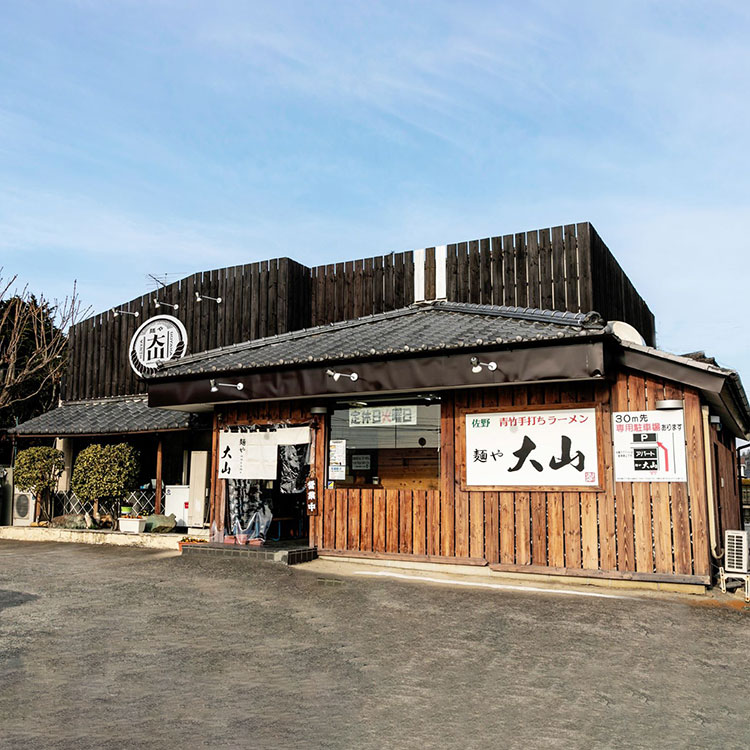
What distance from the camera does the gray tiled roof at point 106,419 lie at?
14852mm

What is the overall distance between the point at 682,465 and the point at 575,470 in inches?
51.4

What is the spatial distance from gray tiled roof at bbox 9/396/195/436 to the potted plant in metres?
0.48

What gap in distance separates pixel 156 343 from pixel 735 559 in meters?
13.8

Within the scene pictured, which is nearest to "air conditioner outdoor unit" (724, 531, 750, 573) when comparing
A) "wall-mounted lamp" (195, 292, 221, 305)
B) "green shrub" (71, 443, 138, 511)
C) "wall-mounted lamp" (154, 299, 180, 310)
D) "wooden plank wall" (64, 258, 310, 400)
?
"wooden plank wall" (64, 258, 310, 400)

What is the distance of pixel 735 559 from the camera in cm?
879

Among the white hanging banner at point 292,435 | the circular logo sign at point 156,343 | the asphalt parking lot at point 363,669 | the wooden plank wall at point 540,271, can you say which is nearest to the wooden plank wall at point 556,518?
the asphalt parking lot at point 363,669

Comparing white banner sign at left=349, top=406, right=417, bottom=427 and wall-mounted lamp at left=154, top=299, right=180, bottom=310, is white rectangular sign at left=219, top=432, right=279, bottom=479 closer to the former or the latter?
white banner sign at left=349, top=406, right=417, bottom=427

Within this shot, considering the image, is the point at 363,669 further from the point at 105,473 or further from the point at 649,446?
the point at 105,473

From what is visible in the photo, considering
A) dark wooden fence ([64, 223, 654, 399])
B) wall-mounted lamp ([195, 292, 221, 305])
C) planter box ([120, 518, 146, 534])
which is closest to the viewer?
dark wooden fence ([64, 223, 654, 399])

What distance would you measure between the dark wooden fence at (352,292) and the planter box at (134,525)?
445cm

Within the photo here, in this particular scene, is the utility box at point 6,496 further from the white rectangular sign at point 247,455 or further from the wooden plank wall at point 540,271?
the wooden plank wall at point 540,271

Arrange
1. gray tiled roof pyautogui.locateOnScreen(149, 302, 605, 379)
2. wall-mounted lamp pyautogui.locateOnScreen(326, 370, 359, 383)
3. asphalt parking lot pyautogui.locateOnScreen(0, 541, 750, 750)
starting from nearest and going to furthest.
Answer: asphalt parking lot pyautogui.locateOnScreen(0, 541, 750, 750) < gray tiled roof pyautogui.locateOnScreen(149, 302, 605, 379) < wall-mounted lamp pyautogui.locateOnScreen(326, 370, 359, 383)

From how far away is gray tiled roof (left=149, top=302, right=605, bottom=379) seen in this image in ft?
31.5

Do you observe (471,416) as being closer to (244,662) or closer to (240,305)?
(244,662)
